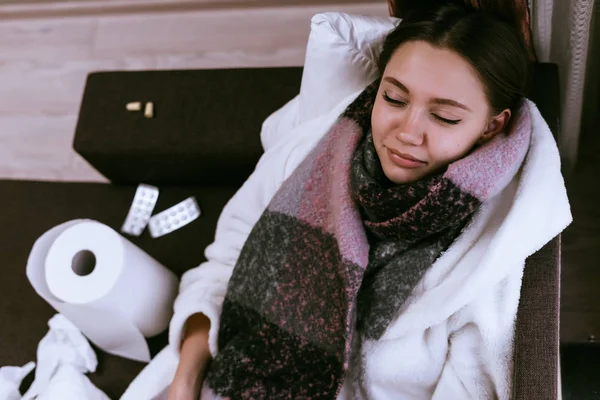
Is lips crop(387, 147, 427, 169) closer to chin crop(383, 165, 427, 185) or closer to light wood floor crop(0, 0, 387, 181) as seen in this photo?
chin crop(383, 165, 427, 185)

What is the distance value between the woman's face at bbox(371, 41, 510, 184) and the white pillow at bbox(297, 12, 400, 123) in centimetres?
15

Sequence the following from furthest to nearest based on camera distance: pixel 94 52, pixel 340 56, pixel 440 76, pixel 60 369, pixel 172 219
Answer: pixel 94 52, pixel 172 219, pixel 60 369, pixel 340 56, pixel 440 76

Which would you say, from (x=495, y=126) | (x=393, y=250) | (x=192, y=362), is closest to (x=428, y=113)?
(x=495, y=126)

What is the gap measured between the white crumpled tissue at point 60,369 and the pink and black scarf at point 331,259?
343 mm

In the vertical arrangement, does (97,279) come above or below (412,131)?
below

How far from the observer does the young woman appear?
0.92 meters

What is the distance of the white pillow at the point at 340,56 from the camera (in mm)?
1128

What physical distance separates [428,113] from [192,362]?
0.65 metres

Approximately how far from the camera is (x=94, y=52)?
86.3 inches

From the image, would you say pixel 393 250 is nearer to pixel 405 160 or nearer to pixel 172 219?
pixel 405 160

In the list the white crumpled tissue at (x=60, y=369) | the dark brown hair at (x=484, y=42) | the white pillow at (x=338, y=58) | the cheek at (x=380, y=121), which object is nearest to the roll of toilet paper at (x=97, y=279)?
the white crumpled tissue at (x=60, y=369)

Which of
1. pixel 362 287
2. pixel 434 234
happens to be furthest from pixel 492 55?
pixel 362 287

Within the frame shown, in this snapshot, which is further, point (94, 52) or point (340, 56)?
point (94, 52)

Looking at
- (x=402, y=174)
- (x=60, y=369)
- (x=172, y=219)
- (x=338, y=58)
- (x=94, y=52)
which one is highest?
(x=338, y=58)
